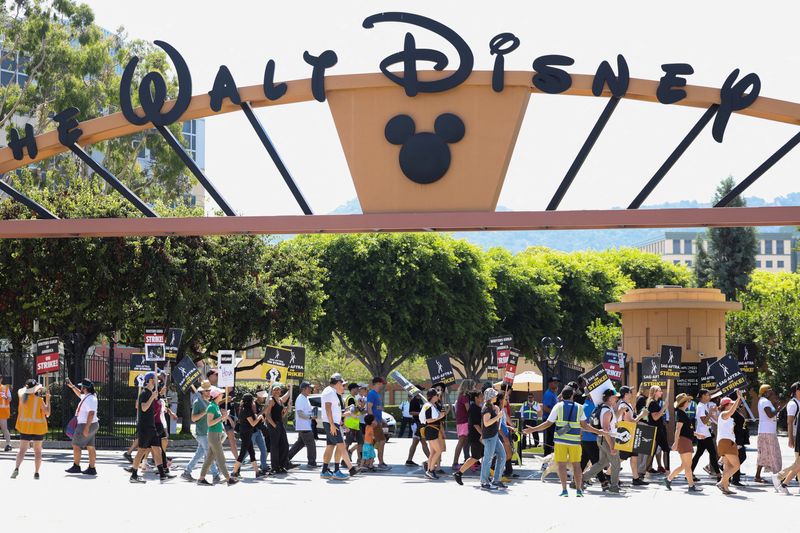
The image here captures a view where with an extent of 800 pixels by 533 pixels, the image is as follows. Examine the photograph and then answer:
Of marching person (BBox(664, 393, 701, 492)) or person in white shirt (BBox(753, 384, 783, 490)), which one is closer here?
marching person (BBox(664, 393, 701, 492))

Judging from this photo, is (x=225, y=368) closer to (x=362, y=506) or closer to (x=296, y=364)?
(x=296, y=364)

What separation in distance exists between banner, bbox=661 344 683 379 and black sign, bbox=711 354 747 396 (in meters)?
2.36

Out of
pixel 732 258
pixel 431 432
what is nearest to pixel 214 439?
pixel 431 432

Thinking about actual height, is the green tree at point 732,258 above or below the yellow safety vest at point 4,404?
above

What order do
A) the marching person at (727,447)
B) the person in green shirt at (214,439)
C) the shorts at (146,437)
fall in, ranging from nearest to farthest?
the marching person at (727,447) < the person in green shirt at (214,439) < the shorts at (146,437)

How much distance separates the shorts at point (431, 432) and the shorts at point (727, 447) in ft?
15.7

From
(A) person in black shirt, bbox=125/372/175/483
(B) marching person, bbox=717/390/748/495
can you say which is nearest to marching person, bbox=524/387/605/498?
(B) marching person, bbox=717/390/748/495

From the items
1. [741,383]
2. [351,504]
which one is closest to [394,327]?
[741,383]

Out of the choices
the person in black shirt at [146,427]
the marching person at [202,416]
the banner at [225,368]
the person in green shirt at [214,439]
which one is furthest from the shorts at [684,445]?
the banner at [225,368]

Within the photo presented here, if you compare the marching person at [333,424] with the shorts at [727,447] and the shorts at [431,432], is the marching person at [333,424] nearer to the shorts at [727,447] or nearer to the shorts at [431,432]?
the shorts at [431,432]

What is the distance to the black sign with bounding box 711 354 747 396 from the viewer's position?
853 inches

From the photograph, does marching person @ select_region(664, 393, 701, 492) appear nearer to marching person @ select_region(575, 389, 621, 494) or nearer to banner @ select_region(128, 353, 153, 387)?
marching person @ select_region(575, 389, 621, 494)

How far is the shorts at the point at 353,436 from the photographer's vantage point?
A: 2205cm

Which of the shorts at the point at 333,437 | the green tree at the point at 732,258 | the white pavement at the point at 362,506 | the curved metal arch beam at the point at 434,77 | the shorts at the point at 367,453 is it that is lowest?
the white pavement at the point at 362,506
